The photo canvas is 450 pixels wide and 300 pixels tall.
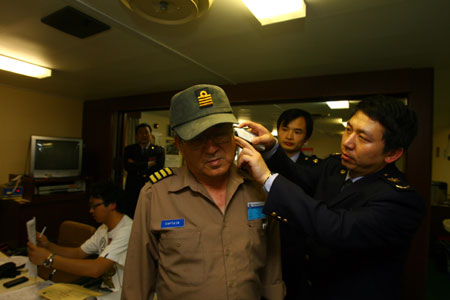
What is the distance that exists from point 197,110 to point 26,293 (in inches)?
59.4

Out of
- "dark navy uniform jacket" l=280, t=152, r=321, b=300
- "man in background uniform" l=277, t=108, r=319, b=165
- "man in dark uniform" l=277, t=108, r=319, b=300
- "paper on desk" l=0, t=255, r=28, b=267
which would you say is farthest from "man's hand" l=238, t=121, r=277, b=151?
"paper on desk" l=0, t=255, r=28, b=267

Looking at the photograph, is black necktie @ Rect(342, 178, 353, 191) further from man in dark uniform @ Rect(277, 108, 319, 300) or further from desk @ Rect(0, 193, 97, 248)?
desk @ Rect(0, 193, 97, 248)

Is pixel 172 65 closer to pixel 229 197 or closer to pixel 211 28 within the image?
pixel 211 28

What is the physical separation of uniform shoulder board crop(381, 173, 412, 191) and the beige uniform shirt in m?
0.54

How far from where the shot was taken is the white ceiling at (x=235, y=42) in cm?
163

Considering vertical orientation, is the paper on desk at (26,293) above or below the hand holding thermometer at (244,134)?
below

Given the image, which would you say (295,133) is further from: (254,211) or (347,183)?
(254,211)

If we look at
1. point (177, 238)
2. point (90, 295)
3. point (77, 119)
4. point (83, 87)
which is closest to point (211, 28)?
point (177, 238)

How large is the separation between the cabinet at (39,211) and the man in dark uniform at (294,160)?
3.52m

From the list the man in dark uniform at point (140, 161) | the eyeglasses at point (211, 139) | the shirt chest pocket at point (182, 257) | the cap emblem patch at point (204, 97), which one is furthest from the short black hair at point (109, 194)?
the man in dark uniform at point (140, 161)

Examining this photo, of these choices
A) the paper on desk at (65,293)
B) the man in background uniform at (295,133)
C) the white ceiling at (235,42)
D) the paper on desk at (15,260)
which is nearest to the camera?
the paper on desk at (65,293)

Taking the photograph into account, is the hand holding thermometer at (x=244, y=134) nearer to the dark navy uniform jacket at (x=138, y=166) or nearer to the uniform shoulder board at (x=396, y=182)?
the uniform shoulder board at (x=396, y=182)

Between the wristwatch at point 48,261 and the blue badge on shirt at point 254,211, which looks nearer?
the blue badge on shirt at point 254,211

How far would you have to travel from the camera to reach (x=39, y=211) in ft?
12.2
